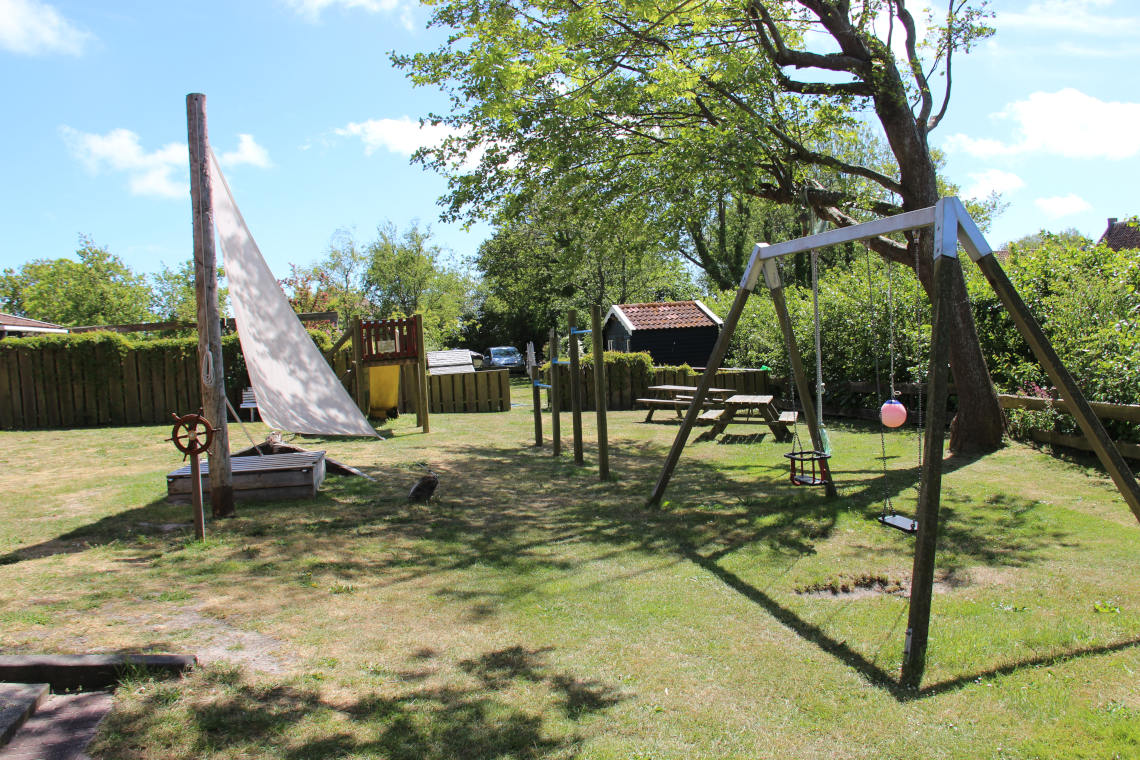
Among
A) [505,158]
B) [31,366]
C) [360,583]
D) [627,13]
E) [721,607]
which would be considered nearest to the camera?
[721,607]

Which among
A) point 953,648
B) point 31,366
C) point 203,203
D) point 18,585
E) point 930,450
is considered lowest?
point 953,648

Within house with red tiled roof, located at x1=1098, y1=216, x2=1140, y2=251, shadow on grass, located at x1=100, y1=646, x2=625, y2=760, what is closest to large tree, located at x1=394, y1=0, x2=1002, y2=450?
shadow on grass, located at x1=100, y1=646, x2=625, y2=760

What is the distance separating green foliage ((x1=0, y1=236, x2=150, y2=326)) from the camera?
42.5m

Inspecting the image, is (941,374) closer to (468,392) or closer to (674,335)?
(468,392)

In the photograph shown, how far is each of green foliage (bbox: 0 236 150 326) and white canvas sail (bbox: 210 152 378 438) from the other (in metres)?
39.3

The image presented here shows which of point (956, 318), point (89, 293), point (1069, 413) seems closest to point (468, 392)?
point (956, 318)

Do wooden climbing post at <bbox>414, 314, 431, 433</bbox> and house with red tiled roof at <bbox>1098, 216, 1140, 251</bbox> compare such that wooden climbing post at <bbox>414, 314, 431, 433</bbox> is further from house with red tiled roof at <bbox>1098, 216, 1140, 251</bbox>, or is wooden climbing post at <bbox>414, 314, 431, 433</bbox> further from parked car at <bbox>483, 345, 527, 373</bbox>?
house with red tiled roof at <bbox>1098, 216, 1140, 251</bbox>

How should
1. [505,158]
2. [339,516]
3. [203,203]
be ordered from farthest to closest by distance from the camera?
1. [505,158]
2. [339,516]
3. [203,203]

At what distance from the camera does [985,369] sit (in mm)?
10484

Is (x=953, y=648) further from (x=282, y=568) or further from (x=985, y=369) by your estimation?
(x=985, y=369)

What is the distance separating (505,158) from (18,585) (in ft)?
28.4

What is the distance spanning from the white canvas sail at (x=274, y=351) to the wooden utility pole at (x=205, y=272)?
0.61 meters

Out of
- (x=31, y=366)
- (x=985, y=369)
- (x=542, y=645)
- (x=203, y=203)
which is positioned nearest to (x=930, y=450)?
(x=542, y=645)

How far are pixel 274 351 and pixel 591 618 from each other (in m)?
5.51
